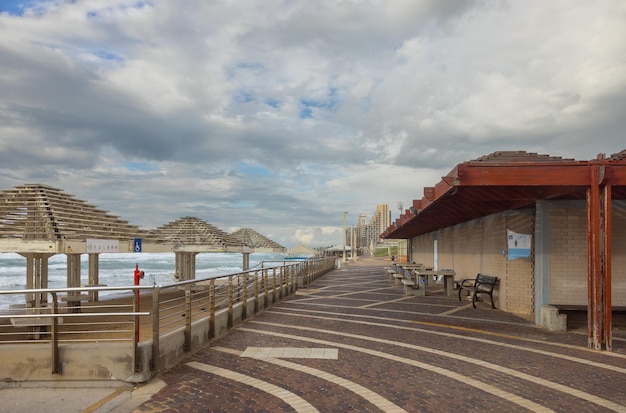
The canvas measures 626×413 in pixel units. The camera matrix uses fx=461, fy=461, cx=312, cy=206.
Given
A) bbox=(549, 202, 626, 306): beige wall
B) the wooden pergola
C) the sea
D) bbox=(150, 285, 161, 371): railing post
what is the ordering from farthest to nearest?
the sea → bbox=(549, 202, 626, 306): beige wall → the wooden pergola → bbox=(150, 285, 161, 371): railing post

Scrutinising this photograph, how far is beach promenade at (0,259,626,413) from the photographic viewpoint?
196 inches

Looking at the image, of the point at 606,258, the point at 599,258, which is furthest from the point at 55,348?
the point at 606,258

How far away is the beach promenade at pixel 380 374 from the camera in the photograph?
4.97 m

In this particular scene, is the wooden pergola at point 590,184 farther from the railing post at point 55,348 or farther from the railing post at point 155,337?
the railing post at point 55,348

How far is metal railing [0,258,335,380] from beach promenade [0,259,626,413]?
0.56 m

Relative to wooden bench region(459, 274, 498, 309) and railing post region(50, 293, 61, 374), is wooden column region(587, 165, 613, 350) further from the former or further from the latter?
railing post region(50, 293, 61, 374)

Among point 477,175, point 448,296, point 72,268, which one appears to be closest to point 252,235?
point 72,268

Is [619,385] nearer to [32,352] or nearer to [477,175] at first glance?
Result: [477,175]

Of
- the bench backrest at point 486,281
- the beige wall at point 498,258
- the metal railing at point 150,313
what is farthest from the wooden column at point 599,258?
the metal railing at point 150,313

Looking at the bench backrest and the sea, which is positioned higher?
the bench backrest

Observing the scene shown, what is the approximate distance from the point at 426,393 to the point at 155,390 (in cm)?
316

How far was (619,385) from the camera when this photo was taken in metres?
5.73

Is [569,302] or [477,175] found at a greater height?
[477,175]

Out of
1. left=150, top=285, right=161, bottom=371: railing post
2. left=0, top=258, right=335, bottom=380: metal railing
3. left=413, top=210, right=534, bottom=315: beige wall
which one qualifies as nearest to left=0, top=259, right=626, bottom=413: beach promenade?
left=150, top=285, right=161, bottom=371: railing post
